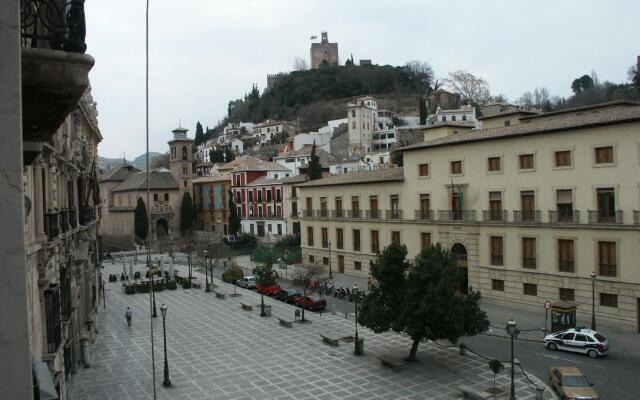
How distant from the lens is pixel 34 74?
14.1ft

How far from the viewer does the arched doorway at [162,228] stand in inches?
2923

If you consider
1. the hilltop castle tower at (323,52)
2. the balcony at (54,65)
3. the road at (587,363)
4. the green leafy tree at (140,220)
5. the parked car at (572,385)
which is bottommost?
the road at (587,363)

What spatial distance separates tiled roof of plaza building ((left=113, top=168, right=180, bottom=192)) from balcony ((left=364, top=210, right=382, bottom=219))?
139 feet

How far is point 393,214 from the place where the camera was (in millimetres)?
40875

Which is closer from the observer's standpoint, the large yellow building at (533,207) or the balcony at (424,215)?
the large yellow building at (533,207)

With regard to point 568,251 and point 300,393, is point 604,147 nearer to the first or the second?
point 568,251

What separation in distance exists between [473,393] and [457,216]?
63.3 ft

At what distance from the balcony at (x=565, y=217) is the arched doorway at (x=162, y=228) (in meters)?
56.0

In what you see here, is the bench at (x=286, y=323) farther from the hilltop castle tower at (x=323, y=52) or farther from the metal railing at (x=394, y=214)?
the hilltop castle tower at (x=323, y=52)

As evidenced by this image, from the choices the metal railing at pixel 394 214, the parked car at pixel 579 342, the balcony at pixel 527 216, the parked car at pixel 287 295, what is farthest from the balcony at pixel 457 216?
the parked car at pixel 579 342

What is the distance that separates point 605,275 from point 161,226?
61946mm

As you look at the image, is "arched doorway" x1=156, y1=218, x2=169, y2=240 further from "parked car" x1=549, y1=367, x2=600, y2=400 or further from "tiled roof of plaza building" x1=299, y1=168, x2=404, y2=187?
"parked car" x1=549, y1=367, x2=600, y2=400

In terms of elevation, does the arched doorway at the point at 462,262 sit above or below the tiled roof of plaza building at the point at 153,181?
below

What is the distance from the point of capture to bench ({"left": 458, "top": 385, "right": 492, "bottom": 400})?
17266 mm
